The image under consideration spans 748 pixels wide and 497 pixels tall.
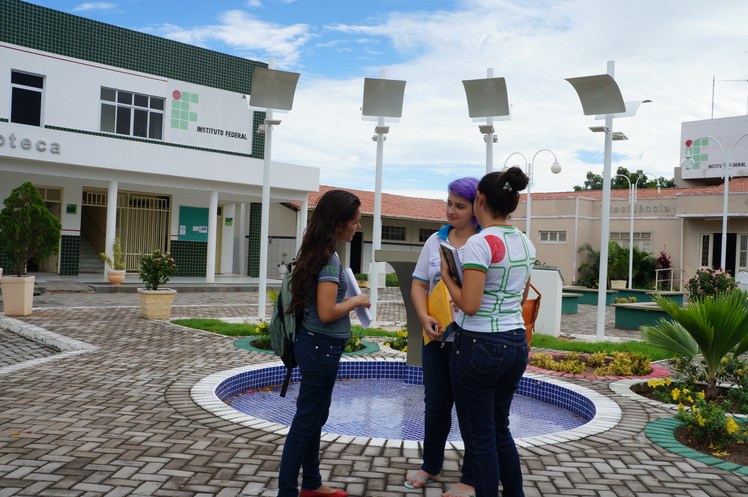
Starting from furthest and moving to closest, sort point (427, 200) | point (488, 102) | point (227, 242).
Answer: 1. point (427, 200)
2. point (227, 242)
3. point (488, 102)

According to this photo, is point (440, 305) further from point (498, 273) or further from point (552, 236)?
point (552, 236)

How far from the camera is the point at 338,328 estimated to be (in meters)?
3.16

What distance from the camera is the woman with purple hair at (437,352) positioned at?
11.5 feet

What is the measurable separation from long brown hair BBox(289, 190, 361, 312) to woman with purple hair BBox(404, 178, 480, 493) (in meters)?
0.56

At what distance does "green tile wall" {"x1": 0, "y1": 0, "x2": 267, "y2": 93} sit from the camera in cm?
1775

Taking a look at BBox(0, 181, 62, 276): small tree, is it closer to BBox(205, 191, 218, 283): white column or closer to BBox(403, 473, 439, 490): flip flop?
BBox(205, 191, 218, 283): white column

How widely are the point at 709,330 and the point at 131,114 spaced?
720 inches

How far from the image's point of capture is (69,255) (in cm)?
1970

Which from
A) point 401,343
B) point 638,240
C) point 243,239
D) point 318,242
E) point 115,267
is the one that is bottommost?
point 401,343

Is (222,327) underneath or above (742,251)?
underneath

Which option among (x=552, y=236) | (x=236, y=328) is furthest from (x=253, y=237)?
(x=236, y=328)

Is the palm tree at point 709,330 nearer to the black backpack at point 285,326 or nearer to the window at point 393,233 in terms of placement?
the black backpack at point 285,326

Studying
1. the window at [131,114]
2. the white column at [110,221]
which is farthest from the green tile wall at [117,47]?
the white column at [110,221]

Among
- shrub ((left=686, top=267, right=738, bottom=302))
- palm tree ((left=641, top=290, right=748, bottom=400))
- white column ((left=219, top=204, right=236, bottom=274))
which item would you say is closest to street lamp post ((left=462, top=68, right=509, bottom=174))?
palm tree ((left=641, top=290, right=748, bottom=400))
